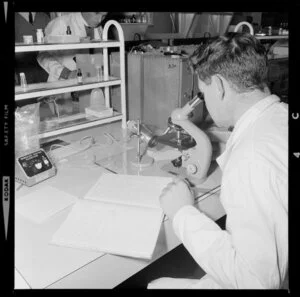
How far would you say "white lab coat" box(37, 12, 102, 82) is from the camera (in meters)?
1.78

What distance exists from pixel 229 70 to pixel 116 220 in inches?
21.7

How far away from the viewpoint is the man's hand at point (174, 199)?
2.86 feet

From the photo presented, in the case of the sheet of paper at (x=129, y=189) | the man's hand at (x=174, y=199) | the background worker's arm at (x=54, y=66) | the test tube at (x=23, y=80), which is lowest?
the sheet of paper at (x=129, y=189)

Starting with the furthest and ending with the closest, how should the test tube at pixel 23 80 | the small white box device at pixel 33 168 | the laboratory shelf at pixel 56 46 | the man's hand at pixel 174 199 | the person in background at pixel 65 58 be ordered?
the person in background at pixel 65 58 → the test tube at pixel 23 80 → the laboratory shelf at pixel 56 46 → the small white box device at pixel 33 168 → the man's hand at pixel 174 199

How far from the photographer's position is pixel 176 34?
2.78 m

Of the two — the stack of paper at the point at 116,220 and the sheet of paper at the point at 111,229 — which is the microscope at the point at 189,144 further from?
the sheet of paper at the point at 111,229

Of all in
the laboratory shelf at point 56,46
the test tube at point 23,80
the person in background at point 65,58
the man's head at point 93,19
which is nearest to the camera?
the laboratory shelf at point 56,46

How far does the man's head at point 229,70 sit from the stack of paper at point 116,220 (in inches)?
14.2

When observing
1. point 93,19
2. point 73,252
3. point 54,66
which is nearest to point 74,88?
point 54,66

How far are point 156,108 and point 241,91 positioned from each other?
80 cm

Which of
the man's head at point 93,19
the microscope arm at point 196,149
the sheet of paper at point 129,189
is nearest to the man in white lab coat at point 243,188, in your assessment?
the sheet of paper at point 129,189

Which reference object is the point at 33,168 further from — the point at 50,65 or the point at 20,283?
the point at 50,65
